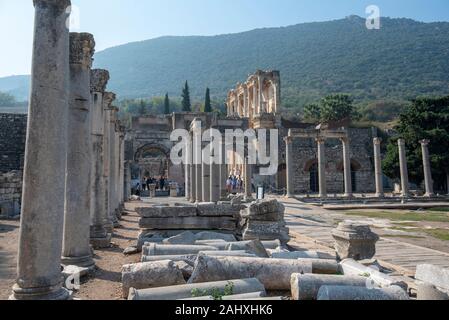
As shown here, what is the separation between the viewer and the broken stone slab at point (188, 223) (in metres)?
9.94

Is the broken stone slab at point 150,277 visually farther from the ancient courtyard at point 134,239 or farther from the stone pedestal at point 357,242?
the stone pedestal at point 357,242

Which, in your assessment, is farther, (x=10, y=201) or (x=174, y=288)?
(x=10, y=201)

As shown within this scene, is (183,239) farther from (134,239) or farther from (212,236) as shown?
(134,239)

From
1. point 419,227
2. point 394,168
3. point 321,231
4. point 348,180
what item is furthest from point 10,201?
point 394,168

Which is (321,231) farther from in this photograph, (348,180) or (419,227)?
(348,180)

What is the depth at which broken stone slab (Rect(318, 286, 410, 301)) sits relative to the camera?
4.72m

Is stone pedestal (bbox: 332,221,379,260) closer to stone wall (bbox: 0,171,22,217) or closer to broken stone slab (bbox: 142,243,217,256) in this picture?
broken stone slab (bbox: 142,243,217,256)

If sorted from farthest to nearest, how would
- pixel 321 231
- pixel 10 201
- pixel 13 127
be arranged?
pixel 13 127
pixel 10 201
pixel 321 231

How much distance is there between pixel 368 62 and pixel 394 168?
10554 centimetres

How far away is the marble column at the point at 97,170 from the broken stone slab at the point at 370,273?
5902 mm

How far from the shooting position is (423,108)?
3853 centimetres

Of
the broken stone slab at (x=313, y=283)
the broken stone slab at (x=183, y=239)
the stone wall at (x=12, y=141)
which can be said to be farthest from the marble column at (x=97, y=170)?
the stone wall at (x=12, y=141)

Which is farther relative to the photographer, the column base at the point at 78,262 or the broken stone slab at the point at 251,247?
the broken stone slab at the point at 251,247
